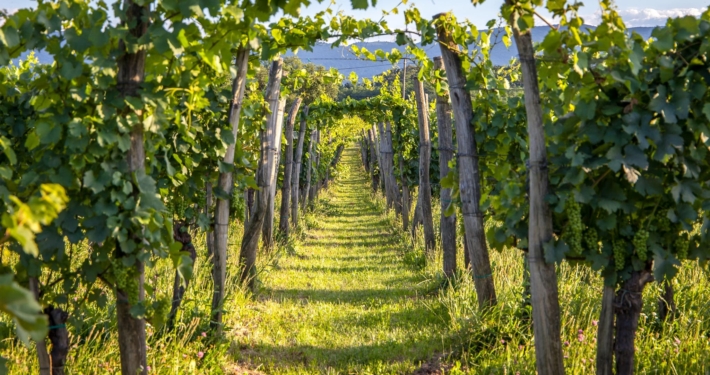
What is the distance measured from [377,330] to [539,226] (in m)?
3.08

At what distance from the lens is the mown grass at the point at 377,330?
4.04m

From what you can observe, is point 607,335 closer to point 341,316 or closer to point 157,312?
point 157,312

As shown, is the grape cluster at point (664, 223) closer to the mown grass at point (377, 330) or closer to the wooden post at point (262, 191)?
the mown grass at point (377, 330)

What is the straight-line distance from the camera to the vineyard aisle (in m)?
5.02

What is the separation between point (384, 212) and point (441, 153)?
10002 mm

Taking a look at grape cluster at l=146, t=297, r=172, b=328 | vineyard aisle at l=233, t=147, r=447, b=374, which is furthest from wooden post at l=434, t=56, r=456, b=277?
grape cluster at l=146, t=297, r=172, b=328

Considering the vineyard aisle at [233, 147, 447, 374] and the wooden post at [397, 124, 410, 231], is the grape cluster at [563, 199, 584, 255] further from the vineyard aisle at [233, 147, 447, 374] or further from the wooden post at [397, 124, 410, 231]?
the wooden post at [397, 124, 410, 231]

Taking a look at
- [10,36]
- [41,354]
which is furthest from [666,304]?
[10,36]

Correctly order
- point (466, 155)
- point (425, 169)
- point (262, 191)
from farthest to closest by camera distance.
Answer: point (425, 169)
point (262, 191)
point (466, 155)

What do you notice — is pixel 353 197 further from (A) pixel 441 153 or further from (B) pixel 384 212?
(A) pixel 441 153

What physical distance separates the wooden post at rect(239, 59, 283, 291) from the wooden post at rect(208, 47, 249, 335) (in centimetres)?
151

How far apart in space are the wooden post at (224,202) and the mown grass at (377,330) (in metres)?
0.17

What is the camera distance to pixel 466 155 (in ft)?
16.3

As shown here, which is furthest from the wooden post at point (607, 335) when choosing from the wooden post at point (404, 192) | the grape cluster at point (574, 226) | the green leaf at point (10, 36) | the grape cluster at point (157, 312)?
the wooden post at point (404, 192)
